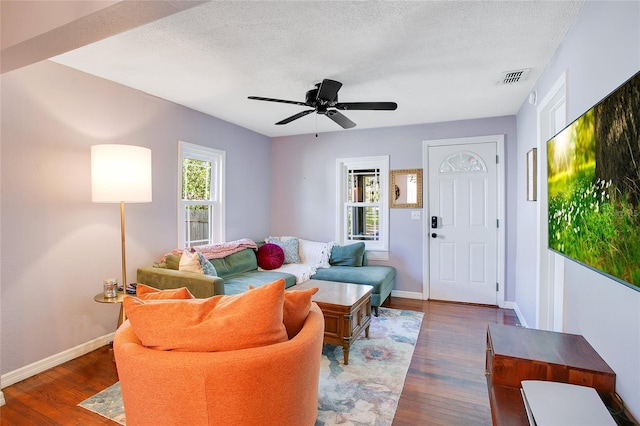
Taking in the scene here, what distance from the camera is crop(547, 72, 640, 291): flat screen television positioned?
1.08m

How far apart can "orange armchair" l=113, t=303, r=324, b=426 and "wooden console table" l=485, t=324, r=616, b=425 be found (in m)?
0.84

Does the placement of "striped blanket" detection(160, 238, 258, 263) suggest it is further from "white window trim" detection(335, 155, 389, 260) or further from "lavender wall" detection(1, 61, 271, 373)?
"white window trim" detection(335, 155, 389, 260)

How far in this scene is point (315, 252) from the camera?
4.59 meters

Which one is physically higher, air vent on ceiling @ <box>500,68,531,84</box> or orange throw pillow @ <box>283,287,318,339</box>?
air vent on ceiling @ <box>500,68,531,84</box>

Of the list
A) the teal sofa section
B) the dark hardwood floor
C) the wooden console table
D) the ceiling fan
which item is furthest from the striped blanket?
the wooden console table

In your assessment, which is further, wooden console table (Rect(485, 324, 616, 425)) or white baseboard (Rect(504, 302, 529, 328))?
white baseboard (Rect(504, 302, 529, 328))

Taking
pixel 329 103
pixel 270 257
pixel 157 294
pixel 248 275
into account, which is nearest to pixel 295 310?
pixel 157 294

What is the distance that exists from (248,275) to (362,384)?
1970mm

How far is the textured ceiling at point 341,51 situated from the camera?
1906 millimetres

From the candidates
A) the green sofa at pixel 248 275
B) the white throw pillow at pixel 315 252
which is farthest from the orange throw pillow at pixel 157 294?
the white throw pillow at pixel 315 252

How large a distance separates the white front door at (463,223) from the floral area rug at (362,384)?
1315mm

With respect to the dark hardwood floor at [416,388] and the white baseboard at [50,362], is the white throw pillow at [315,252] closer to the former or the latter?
the dark hardwood floor at [416,388]

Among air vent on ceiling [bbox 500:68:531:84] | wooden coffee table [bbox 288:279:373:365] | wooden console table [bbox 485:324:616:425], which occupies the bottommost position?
wooden coffee table [bbox 288:279:373:365]

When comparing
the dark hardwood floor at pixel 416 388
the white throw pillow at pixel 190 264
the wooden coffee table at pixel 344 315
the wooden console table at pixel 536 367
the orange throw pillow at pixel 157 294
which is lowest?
the dark hardwood floor at pixel 416 388
